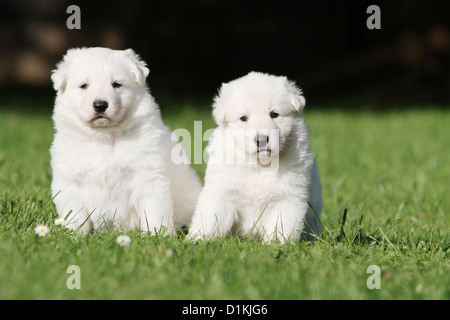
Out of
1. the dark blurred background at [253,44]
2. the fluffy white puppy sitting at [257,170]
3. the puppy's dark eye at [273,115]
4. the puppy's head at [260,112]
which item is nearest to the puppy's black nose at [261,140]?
the puppy's head at [260,112]

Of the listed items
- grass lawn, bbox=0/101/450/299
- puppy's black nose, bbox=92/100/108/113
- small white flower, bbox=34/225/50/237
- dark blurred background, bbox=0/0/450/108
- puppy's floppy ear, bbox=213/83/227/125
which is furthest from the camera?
dark blurred background, bbox=0/0/450/108

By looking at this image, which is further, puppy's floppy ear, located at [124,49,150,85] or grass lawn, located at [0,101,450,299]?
puppy's floppy ear, located at [124,49,150,85]

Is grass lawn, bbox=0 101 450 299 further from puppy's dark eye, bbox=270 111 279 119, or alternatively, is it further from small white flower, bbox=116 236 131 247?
puppy's dark eye, bbox=270 111 279 119

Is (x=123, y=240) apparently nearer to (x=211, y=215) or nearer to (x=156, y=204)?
(x=156, y=204)

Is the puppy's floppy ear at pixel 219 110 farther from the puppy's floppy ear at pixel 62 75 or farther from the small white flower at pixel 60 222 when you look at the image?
the small white flower at pixel 60 222

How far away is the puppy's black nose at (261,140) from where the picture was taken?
374cm

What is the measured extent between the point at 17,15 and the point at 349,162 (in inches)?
408

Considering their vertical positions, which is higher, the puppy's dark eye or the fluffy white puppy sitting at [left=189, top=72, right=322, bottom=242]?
the puppy's dark eye

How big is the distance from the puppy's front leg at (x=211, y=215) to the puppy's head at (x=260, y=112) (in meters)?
0.38

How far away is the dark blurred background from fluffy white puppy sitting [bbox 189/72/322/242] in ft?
32.3

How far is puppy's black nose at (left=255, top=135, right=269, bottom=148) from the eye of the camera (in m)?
3.74

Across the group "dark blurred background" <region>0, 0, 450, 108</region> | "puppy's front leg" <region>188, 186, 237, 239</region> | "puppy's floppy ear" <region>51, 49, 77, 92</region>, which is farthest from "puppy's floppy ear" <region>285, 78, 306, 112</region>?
"dark blurred background" <region>0, 0, 450, 108</region>

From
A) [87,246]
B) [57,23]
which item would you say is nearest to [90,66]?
[87,246]
